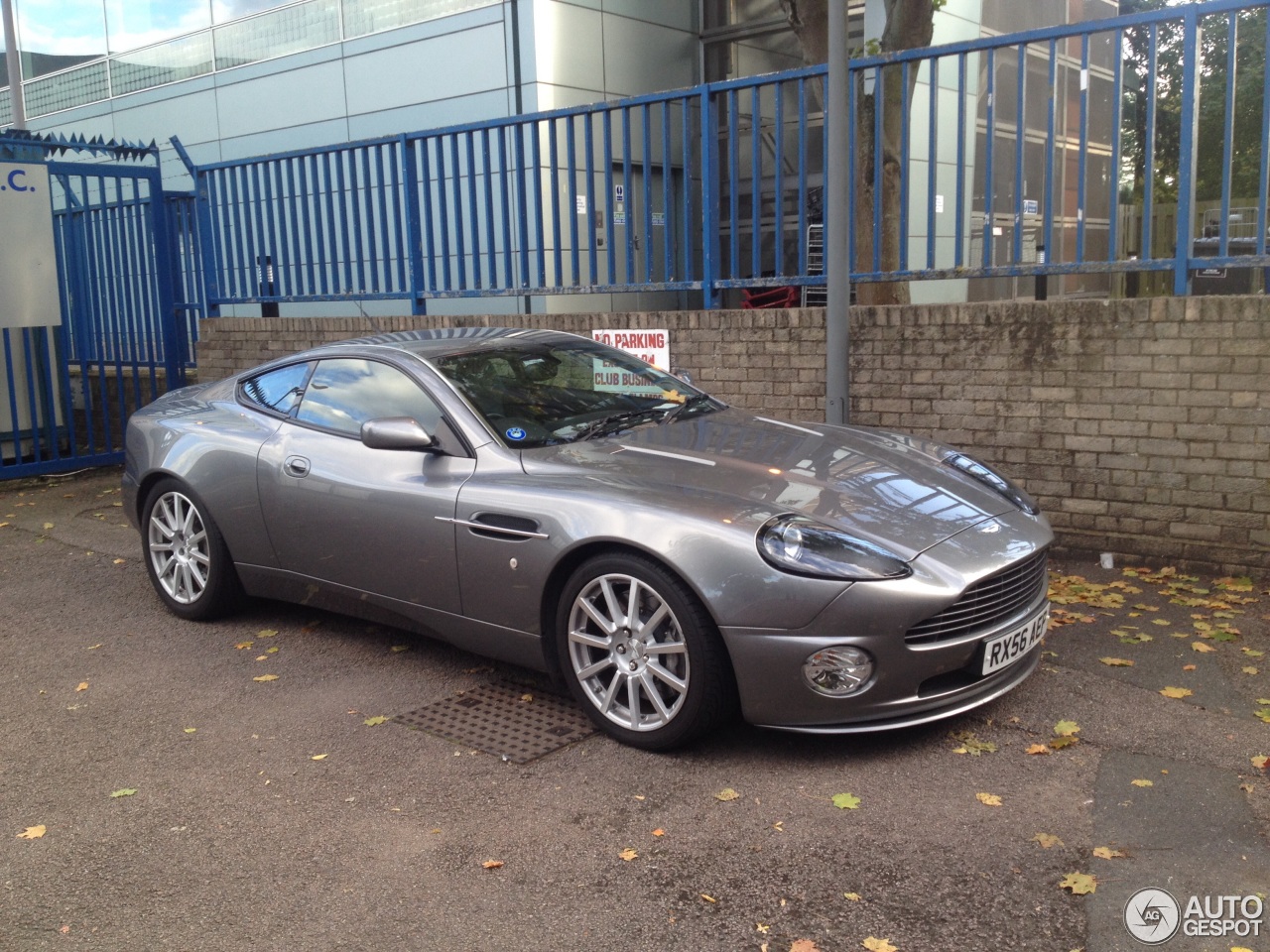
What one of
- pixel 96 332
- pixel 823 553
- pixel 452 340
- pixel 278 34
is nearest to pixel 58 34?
pixel 278 34

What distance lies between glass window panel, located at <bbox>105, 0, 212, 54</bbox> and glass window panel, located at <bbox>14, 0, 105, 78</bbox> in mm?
348

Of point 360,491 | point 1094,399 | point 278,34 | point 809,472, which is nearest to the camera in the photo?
point 809,472

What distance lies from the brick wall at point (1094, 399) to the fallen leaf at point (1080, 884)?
3.58m

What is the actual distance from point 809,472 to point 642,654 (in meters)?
0.97

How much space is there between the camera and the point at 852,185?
689 centimetres

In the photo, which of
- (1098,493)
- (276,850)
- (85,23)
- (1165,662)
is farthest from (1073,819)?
(85,23)

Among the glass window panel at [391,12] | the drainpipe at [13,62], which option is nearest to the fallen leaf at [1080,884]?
the glass window panel at [391,12]

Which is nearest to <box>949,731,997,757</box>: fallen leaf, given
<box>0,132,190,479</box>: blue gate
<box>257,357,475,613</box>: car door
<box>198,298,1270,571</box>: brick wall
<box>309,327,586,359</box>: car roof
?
<box>257,357,475,613</box>: car door

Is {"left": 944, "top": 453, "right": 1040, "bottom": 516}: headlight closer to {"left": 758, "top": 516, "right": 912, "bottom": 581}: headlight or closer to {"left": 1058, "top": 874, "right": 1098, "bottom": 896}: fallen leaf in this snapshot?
{"left": 758, "top": 516, "right": 912, "bottom": 581}: headlight

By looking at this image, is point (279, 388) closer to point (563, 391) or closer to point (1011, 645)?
point (563, 391)

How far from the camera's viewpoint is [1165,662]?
15.6 ft

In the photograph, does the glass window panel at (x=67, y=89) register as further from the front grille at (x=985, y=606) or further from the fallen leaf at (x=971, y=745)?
the fallen leaf at (x=971, y=745)

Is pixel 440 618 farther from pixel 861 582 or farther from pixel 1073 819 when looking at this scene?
pixel 1073 819

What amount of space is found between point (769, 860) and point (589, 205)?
605 cm
